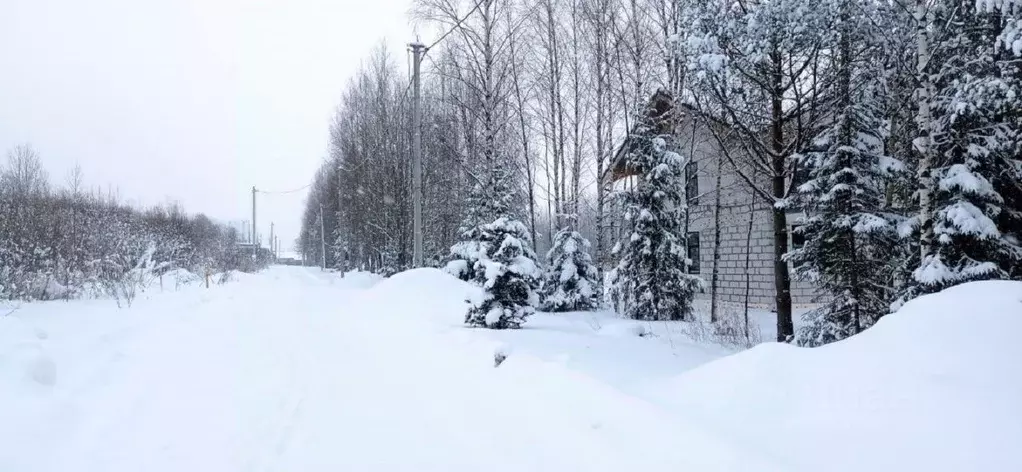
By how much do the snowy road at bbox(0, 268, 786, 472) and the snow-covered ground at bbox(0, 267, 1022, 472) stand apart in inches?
0.8

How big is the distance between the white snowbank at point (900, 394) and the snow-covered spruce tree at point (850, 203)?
413 cm

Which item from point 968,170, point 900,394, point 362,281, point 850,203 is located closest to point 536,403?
point 900,394

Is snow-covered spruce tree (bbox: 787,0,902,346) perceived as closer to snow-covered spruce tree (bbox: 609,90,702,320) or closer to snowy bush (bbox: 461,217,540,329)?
snowy bush (bbox: 461,217,540,329)

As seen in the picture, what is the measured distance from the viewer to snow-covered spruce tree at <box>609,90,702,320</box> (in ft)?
42.3

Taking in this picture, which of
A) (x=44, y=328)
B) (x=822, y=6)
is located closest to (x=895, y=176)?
(x=822, y=6)

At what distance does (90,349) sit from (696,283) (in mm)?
11764

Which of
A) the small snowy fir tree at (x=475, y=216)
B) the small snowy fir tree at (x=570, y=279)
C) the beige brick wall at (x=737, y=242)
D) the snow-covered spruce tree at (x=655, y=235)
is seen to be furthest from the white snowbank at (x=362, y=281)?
the beige brick wall at (x=737, y=242)

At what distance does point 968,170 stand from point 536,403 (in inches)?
230

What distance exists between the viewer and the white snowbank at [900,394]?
7.97 feet

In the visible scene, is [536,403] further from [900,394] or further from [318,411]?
[900,394]

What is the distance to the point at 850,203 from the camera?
24.2 feet

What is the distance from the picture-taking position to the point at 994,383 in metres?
2.62

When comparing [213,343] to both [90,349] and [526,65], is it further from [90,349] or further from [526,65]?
[526,65]

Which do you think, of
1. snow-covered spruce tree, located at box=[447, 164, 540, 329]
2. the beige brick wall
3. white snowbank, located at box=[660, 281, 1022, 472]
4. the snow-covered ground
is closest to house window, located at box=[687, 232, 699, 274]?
the beige brick wall
